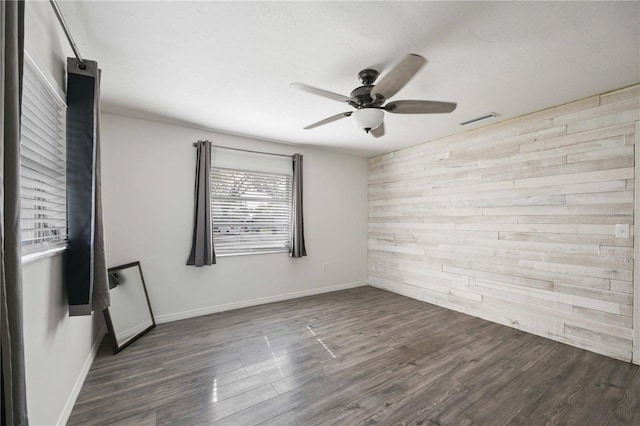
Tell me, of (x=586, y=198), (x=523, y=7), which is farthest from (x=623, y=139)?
(x=523, y=7)

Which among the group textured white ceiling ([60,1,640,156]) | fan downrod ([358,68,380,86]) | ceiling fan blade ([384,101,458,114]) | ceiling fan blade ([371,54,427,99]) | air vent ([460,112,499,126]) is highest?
textured white ceiling ([60,1,640,156])

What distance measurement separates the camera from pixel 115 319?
2.69m

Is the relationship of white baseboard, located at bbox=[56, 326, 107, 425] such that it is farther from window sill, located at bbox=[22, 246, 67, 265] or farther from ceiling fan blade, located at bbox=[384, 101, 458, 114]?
ceiling fan blade, located at bbox=[384, 101, 458, 114]

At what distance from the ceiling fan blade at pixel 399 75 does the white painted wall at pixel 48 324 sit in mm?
1887

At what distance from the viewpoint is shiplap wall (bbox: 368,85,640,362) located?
245cm

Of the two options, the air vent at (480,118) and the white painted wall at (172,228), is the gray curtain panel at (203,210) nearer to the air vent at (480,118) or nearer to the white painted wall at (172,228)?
the white painted wall at (172,228)

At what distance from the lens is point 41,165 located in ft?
4.80

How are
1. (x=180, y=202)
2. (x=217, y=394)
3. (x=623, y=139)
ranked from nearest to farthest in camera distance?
(x=217, y=394), (x=623, y=139), (x=180, y=202)

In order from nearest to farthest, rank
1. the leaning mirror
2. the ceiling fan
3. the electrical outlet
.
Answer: the ceiling fan, the electrical outlet, the leaning mirror

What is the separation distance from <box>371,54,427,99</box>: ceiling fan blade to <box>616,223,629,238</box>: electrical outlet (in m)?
2.46

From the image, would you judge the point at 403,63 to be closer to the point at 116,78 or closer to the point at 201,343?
the point at 116,78

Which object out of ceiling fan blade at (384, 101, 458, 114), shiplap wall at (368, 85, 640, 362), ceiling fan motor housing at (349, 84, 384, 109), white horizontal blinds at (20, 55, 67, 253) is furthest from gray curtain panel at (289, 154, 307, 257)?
white horizontal blinds at (20, 55, 67, 253)

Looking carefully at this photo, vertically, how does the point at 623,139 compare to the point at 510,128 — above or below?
below

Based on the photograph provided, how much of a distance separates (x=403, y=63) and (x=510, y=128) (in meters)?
2.36
